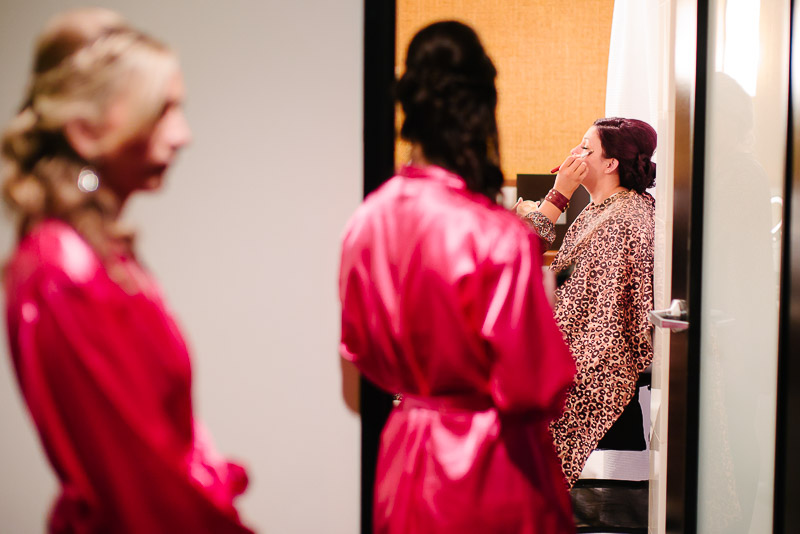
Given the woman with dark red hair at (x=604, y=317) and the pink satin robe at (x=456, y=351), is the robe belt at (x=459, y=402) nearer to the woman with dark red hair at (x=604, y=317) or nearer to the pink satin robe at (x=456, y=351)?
the pink satin robe at (x=456, y=351)

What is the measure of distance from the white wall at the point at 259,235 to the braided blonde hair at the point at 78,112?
33 cm

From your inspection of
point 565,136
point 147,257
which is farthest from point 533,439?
point 565,136

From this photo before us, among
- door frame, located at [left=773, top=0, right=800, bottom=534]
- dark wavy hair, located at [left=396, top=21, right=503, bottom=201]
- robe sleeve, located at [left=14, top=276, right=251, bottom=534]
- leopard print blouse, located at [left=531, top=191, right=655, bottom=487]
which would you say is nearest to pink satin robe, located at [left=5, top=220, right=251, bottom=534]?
robe sleeve, located at [left=14, top=276, right=251, bottom=534]

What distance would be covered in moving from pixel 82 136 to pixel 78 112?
0.08 ft

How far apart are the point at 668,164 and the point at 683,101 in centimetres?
23

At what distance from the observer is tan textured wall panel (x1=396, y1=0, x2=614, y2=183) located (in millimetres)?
2873

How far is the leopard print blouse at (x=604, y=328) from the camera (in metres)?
2.07

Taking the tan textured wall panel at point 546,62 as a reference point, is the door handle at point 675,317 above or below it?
below

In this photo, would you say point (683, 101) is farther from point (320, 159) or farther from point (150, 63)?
point (150, 63)

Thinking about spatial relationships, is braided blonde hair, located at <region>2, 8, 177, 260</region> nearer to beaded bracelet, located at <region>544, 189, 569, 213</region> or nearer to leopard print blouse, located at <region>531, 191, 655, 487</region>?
leopard print blouse, located at <region>531, 191, 655, 487</region>

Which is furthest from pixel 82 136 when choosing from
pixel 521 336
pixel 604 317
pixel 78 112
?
pixel 604 317

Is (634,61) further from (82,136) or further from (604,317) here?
(82,136)

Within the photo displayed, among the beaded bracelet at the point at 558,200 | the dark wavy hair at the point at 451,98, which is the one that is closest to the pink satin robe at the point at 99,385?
the dark wavy hair at the point at 451,98

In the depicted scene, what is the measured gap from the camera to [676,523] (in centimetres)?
147
